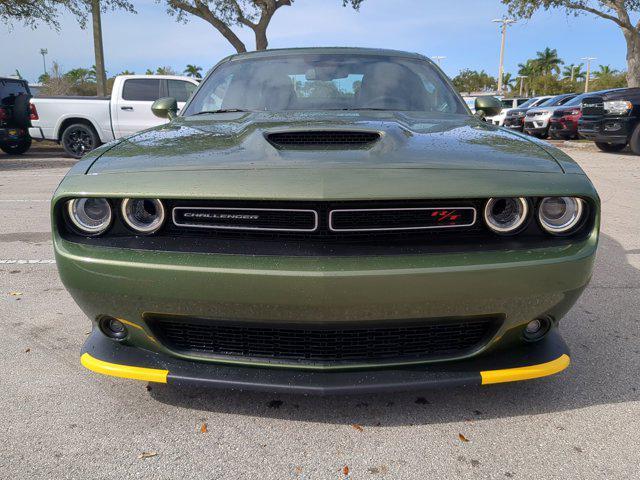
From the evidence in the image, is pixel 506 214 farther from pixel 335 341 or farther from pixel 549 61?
pixel 549 61

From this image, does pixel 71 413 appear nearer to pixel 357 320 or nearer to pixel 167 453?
pixel 167 453

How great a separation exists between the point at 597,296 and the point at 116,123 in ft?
35.5

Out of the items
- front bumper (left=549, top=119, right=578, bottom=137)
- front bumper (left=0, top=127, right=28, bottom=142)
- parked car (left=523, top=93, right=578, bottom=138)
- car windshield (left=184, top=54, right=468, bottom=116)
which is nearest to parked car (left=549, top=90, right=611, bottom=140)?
front bumper (left=549, top=119, right=578, bottom=137)

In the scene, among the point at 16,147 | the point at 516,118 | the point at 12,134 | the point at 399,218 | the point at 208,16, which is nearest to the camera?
the point at 399,218

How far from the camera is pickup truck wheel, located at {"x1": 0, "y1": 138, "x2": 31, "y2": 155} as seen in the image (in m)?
12.9

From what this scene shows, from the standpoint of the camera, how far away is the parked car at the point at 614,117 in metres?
11.0

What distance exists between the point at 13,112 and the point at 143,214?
40.7 ft

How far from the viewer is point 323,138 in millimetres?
1971

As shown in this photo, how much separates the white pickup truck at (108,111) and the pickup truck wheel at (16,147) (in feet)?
4.70

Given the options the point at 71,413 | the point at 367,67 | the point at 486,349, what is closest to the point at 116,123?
the point at 367,67

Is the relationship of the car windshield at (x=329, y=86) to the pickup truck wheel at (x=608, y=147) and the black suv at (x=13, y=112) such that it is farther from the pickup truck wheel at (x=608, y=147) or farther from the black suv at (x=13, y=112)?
the pickup truck wheel at (x=608, y=147)

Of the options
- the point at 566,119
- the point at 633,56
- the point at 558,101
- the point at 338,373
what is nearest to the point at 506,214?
the point at 338,373

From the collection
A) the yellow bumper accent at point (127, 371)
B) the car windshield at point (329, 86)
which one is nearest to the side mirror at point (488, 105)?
the car windshield at point (329, 86)

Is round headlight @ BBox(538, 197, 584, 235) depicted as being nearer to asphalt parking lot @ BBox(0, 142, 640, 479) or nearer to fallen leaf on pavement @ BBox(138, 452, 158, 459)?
asphalt parking lot @ BBox(0, 142, 640, 479)
